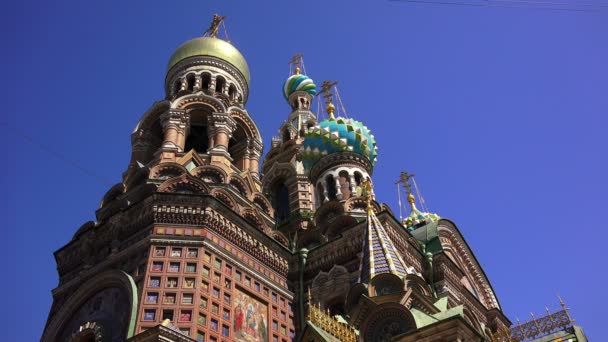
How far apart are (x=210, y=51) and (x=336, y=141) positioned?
6463 millimetres

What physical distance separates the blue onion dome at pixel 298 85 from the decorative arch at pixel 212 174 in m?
13.4

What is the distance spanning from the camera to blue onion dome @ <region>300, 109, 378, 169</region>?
20219mm

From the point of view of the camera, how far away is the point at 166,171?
52.5 ft

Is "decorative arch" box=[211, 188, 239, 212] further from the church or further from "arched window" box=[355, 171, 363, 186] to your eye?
"arched window" box=[355, 171, 363, 186]

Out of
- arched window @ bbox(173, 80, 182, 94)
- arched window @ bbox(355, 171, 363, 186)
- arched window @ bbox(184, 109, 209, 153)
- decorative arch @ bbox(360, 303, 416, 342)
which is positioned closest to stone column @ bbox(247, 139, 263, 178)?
arched window @ bbox(184, 109, 209, 153)

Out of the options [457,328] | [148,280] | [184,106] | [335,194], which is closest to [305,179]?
[335,194]

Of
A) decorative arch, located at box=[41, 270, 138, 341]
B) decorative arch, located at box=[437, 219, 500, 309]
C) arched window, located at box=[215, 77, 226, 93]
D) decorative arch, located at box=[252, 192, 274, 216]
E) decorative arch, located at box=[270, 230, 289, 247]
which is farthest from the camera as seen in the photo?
arched window, located at box=[215, 77, 226, 93]

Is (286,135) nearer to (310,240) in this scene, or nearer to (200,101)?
(200,101)

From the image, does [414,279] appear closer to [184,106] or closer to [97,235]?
Answer: [97,235]

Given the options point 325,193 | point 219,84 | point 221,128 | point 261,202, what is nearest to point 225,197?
point 261,202

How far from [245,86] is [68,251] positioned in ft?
33.2

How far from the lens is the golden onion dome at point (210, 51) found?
2216 cm

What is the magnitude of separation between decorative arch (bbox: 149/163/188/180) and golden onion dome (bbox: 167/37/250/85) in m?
7.51

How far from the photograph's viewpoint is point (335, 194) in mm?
19484
